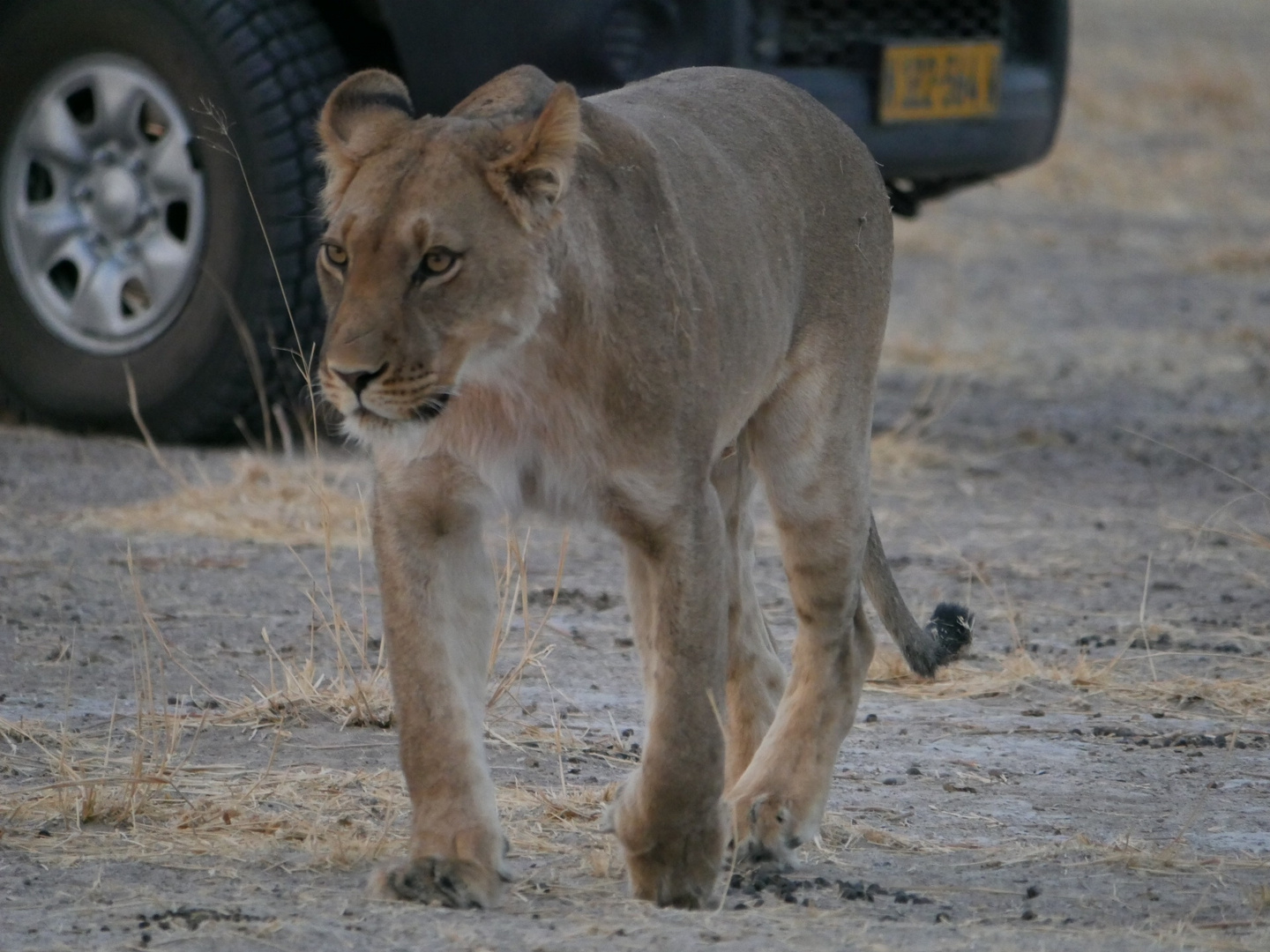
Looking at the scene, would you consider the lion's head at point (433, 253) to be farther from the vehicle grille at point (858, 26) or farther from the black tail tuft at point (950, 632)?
the vehicle grille at point (858, 26)

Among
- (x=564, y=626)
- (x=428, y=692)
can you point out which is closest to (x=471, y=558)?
(x=428, y=692)

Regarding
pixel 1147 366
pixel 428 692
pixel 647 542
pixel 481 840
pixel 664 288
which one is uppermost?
pixel 664 288

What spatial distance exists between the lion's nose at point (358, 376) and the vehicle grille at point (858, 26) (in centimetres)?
317

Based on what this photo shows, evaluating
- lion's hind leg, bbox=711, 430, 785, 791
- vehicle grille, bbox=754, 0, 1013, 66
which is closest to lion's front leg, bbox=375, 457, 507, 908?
lion's hind leg, bbox=711, 430, 785, 791

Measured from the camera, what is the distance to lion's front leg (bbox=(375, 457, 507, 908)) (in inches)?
123

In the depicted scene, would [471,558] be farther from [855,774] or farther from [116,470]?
[116,470]

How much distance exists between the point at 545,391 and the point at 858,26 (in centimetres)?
339

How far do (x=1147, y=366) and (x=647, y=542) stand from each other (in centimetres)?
604

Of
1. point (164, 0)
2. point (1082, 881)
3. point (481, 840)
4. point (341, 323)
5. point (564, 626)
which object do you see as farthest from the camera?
point (164, 0)

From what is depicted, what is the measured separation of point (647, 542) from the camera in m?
3.19

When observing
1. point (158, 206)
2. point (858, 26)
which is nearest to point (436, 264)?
point (158, 206)

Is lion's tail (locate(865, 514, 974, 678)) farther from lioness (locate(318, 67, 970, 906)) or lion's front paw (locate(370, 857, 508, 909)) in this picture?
lion's front paw (locate(370, 857, 508, 909))

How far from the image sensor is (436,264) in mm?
2951

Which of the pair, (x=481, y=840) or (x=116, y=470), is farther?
(x=116, y=470)
